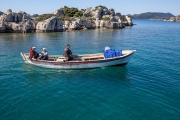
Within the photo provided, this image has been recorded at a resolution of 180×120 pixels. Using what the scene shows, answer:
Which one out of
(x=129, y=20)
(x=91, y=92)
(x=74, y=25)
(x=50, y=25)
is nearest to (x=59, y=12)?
(x=74, y=25)

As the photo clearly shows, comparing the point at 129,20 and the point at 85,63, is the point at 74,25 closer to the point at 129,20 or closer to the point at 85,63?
the point at 129,20

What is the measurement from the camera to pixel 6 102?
14656 mm

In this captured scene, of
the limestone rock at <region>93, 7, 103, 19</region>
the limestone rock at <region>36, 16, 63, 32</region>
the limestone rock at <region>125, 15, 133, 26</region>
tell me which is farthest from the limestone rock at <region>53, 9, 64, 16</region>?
the limestone rock at <region>125, 15, 133, 26</region>

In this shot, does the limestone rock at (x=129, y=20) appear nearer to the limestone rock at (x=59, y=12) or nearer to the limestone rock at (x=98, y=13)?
the limestone rock at (x=98, y=13)

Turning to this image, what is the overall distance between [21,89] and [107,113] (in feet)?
29.3

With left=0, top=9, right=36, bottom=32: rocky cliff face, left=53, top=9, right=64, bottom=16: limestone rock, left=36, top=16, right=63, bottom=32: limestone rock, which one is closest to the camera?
left=0, top=9, right=36, bottom=32: rocky cliff face

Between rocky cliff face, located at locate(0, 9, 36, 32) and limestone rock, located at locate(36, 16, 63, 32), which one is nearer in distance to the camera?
rocky cliff face, located at locate(0, 9, 36, 32)

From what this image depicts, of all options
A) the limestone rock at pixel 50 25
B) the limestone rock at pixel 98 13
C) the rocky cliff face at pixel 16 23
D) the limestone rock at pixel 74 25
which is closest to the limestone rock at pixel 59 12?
the limestone rock at pixel 98 13

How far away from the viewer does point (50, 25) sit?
6444cm

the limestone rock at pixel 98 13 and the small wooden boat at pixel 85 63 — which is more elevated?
the limestone rock at pixel 98 13

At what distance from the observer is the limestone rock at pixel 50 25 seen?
208 feet

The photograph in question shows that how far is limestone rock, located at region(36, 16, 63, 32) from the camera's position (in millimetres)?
63500

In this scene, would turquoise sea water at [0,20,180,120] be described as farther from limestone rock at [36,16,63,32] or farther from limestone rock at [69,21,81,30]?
limestone rock at [69,21,81,30]

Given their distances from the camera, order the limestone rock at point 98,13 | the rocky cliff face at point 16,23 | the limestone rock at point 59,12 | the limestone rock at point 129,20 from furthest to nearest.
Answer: the limestone rock at point 129,20, the limestone rock at point 98,13, the limestone rock at point 59,12, the rocky cliff face at point 16,23
